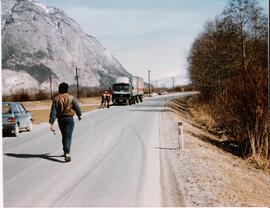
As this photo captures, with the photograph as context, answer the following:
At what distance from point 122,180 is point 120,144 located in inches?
212

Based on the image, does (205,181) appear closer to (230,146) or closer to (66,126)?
(66,126)

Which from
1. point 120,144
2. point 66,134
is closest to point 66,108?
point 66,134

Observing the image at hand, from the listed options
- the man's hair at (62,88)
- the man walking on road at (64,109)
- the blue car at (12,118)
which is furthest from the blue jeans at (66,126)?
the blue car at (12,118)

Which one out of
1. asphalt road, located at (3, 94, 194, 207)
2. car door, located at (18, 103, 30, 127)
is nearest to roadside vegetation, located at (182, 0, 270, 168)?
asphalt road, located at (3, 94, 194, 207)

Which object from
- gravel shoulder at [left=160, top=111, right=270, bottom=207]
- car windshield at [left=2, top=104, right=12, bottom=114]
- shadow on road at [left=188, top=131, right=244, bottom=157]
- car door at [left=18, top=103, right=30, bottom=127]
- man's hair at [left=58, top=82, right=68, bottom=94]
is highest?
man's hair at [left=58, top=82, right=68, bottom=94]

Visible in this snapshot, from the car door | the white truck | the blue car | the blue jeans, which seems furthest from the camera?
the white truck

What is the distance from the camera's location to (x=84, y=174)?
8.47 m

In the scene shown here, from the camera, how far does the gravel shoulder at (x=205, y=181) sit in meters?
6.87

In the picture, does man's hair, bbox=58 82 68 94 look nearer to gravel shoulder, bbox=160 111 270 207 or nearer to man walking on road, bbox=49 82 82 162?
man walking on road, bbox=49 82 82 162

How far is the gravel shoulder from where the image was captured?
687cm

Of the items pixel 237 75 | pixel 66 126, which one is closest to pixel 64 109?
pixel 66 126

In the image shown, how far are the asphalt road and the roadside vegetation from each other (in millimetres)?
3750

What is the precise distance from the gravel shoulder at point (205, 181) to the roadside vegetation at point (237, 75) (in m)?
2.14

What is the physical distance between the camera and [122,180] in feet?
26.0
